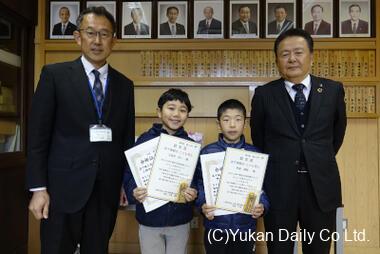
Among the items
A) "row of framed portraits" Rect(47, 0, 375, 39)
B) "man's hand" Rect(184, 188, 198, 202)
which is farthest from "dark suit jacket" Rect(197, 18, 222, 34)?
"man's hand" Rect(184, 188, 198, 202)

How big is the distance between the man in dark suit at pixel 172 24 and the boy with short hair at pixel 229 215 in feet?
4.79

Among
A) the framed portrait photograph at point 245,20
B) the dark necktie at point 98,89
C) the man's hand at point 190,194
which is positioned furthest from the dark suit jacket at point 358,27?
the dark necktie at point 98,89

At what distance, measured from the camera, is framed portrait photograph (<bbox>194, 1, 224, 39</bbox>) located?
3156 millimetres

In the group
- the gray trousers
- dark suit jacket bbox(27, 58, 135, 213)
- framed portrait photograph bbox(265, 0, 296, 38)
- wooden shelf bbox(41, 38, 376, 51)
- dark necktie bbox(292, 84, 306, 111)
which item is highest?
framed portrait photograph bbox(265, 0, 296, 38)

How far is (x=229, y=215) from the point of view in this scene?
1862mm

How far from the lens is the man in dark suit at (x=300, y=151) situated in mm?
1746

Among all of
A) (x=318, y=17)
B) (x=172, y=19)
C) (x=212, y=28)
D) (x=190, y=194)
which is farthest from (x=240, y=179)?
(x=318, y=17)

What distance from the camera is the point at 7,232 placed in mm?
2795

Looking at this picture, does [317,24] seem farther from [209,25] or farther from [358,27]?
[209,25]

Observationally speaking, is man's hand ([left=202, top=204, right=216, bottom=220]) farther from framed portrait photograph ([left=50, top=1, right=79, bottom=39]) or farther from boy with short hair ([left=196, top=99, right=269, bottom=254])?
framed portrait photograph ([left=50, top=1, right=79, bottom=39])

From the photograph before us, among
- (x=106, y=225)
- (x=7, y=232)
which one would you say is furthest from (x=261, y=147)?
(x=7, y=232)

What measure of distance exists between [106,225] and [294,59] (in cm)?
123

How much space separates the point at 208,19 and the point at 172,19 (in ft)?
1.05

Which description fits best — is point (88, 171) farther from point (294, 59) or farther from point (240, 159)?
point (294, 59)
